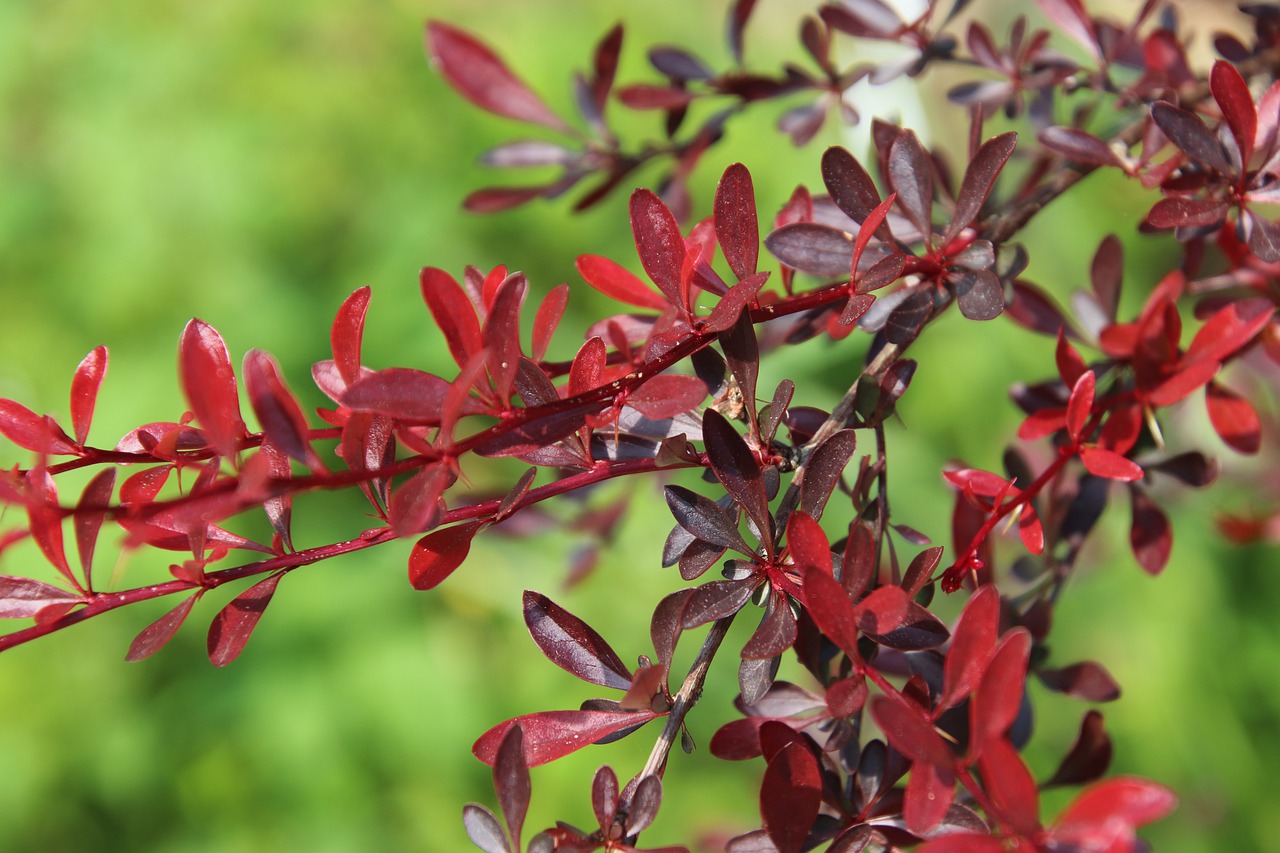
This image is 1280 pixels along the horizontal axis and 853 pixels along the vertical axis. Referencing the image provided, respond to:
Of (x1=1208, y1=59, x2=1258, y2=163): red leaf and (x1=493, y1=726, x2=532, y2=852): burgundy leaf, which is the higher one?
(x1=1208, y1=59, x2=1258, y2=163): red leaf

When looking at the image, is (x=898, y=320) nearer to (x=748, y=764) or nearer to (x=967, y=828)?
(x=967, y=828)

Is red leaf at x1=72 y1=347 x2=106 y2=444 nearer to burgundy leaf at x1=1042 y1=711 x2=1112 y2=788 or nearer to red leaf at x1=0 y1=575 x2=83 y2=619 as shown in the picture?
red leaf at x1=0 y1=575 x2=83 y2=619

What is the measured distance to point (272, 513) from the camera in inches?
17.5

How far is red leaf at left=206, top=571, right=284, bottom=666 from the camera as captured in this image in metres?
A: 0.42

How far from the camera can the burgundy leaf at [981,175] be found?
433 mm

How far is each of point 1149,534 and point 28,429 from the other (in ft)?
1.95

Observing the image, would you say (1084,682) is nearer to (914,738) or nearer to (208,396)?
(914,738)

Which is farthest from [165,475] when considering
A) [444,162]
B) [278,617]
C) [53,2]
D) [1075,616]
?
[53,2]

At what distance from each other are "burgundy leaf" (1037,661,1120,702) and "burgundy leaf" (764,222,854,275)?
0.28 m

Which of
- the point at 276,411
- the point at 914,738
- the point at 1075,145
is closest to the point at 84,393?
the point at 276,411

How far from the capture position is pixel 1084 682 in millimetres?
579

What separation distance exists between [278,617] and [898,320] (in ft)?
4.79

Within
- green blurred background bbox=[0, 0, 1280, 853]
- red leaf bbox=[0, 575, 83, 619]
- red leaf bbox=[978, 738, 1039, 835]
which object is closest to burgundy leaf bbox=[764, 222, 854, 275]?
red leaf bbox=[978, 738, 1039, 835]

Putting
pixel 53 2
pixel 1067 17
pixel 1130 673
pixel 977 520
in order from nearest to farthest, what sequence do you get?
1. pixel 977 520
2. pixel 1067 17
3. pixel 1130 673
4. pixel 53 2
